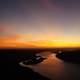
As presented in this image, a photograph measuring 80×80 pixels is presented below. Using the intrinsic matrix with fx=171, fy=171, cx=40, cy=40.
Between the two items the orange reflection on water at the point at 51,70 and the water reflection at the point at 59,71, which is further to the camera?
the orange reflection on water at the point at 51,70

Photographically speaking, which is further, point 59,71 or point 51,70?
point 51,70

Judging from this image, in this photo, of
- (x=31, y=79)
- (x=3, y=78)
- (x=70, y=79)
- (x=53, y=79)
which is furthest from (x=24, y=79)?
(x=70, y=79)

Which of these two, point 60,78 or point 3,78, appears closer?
point 3,78

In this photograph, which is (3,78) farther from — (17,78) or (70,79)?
(70,79)

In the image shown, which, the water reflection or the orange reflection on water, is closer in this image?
the water reflection

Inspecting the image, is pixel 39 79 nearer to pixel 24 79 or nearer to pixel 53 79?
pixel 24 79

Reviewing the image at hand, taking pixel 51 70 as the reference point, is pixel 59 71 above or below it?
below

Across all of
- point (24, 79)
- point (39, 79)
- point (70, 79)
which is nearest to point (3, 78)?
point (24, 79)

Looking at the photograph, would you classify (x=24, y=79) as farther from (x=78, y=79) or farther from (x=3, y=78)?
(x=78, y=79)

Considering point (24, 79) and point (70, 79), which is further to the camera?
point (70, 79)
